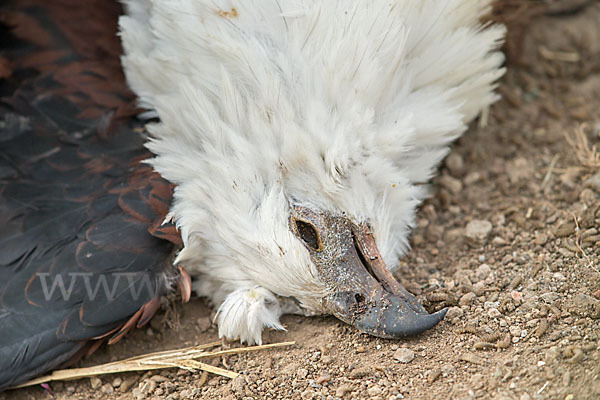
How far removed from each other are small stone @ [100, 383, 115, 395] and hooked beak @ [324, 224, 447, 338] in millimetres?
803

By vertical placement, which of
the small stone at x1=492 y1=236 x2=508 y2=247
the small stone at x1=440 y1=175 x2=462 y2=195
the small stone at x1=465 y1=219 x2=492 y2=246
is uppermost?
the small stone at x1=492 y1=236 x2=508 y2=247

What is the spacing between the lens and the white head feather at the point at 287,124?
A: 232 centimetres

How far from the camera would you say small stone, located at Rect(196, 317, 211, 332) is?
2.56 metres

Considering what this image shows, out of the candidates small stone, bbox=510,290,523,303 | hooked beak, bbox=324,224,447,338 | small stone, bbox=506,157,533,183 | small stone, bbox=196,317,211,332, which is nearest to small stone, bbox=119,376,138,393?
small stone, bbox=196,317,211,332

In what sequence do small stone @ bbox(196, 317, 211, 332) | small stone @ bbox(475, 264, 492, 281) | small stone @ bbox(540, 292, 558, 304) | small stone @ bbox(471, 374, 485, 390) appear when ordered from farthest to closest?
small stone @ bbox(196, 317, 211, 332)
small stone @ bbox(475, 264, 492, 281)
small stone @ bbox(540, 292, 558, 304)
small stone @ bbox(471, 374, 485, 390)

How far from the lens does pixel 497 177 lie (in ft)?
9.73

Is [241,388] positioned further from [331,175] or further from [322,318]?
[331,175]

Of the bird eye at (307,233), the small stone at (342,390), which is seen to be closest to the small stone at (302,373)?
the small stone at (342,390)

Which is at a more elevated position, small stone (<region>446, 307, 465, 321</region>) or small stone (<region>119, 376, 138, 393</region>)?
small stone (<region>446, 307, 465, 321</region>)

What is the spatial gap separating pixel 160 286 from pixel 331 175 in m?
0.74

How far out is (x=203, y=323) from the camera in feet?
8.45

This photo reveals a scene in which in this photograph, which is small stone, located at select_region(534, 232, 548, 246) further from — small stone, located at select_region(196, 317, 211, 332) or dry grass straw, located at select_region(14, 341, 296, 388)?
small stone, located at select_region(196, 317, 211, 332)

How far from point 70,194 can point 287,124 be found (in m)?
0.90

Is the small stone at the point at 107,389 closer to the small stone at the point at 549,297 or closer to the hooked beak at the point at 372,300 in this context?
the hooked beak at the point at 372,300
